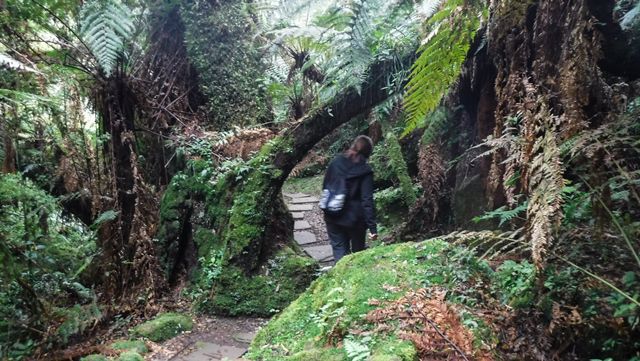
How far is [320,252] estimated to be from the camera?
6363 mm

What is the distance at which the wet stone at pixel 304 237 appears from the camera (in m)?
6.86

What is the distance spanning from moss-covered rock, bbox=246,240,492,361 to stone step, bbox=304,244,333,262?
3.07 metres

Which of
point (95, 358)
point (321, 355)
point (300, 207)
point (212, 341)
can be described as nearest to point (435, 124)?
Result: point (212, 341)

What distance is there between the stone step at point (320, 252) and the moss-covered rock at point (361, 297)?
3066 mm

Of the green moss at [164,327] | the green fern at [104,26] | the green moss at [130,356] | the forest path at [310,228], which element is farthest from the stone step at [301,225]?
the green fern at [104,26]

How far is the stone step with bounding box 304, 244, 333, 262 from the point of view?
19.9ft

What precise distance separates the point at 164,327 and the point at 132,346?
40 centimetres

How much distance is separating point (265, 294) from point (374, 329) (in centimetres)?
263

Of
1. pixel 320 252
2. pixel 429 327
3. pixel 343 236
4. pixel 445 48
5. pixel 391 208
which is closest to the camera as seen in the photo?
pixel 429 327

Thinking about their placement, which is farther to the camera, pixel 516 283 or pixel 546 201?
pixel 516 283

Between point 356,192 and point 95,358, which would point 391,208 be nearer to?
point 356,192

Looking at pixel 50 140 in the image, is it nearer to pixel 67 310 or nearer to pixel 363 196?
pixel 67 310

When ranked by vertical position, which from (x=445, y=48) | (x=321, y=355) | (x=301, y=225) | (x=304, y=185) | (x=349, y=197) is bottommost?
(x=321, y=355)

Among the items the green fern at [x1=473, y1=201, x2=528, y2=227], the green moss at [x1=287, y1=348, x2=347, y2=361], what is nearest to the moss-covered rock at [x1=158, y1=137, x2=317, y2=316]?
the green moss at [x1=287, y1=348, x2=347, y2=361]
